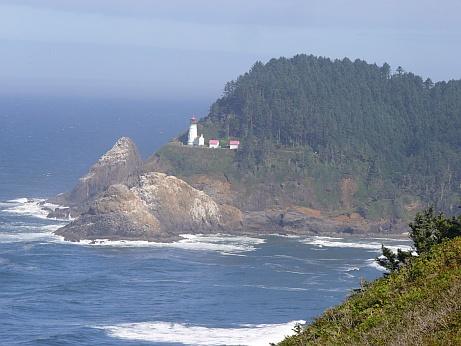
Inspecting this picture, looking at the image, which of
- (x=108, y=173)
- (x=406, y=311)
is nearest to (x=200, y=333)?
(x=406, y=311)

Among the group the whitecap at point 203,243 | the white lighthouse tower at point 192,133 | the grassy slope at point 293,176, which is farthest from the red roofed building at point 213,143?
the whitecap at point 203,243

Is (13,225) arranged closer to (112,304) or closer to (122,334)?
(112,304)

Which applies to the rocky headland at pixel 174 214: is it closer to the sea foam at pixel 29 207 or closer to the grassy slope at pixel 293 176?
the sea foam at pixel 29 207

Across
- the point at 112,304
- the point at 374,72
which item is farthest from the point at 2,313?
the point at 374,72

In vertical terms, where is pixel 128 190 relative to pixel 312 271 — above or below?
above

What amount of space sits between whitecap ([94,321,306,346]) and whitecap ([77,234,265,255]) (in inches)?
1152

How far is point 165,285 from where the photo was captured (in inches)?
3073

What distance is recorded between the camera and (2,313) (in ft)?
216

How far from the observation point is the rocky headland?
98.6 m

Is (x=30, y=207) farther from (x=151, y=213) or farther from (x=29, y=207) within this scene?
(x=151, y=213)

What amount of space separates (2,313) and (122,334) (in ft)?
31.1

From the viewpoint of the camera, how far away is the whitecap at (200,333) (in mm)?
58531

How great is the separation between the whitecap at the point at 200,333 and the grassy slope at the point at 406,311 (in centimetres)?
3500

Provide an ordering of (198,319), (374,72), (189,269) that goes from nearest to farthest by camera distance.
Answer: (198,319)
(189,269)
(374,72)
